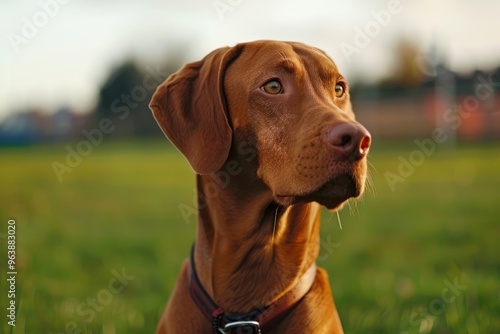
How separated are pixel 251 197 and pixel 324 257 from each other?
4018 millimetres

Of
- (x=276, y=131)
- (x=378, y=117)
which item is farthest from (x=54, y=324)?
(x=378, y=117)

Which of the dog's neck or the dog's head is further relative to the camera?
the dog's neck

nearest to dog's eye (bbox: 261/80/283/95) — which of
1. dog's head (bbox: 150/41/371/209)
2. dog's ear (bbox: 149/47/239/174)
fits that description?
dog's head (bbox: 150/41/371/209)

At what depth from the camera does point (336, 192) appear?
2930 mm

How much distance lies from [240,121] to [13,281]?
9.53ft

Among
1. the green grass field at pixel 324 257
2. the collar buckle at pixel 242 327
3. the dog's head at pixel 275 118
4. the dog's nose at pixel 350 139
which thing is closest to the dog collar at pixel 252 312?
the collar buckle at pixel 242 327

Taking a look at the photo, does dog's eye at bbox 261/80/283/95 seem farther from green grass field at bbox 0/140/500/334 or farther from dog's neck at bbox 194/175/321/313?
green grass field at bbox 0/140/500/334

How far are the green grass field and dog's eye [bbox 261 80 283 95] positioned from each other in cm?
77

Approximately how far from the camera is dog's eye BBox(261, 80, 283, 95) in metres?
3.30

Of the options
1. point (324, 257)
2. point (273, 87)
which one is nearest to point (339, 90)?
point (273, 87)

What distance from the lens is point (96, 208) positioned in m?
13.2

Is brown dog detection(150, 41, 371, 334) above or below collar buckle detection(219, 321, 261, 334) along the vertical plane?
above

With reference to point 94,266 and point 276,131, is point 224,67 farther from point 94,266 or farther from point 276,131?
point 94,266

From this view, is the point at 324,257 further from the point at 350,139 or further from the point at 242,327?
the point at 350,139
